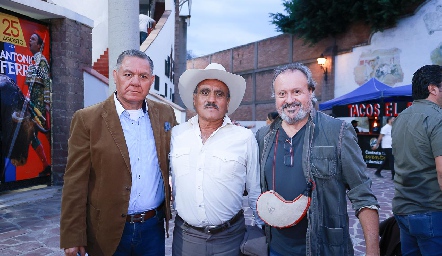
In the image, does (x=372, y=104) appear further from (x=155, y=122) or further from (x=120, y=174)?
(x=120, y=174)

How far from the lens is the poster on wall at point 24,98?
704 cm

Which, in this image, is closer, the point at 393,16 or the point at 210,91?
the point at 210,91

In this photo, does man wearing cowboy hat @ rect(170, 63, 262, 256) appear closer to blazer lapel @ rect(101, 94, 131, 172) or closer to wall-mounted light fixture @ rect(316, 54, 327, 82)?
blazer lapel @ rect(101, 94, 131, 172)

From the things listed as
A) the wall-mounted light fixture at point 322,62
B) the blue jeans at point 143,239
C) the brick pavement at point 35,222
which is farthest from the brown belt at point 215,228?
the wall-mounted light fixture at point 322,62

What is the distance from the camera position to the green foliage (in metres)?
16.3

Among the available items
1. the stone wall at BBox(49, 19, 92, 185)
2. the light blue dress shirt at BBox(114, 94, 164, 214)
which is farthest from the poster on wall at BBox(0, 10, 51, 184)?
the light blue dress shirt at BBox(114, 94, 164, 214)

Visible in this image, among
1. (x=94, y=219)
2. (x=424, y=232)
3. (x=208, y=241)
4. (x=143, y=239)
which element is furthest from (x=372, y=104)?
(x=94, y=219)

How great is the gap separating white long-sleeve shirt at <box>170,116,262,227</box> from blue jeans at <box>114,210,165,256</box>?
219mm

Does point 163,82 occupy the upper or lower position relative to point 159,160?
upper

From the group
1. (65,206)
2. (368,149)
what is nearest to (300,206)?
(65,206)

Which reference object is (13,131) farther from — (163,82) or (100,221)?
(163,82)

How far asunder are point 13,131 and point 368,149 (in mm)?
11409

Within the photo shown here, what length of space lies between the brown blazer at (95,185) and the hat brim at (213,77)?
2.10ft

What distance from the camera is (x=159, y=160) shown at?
262cm
